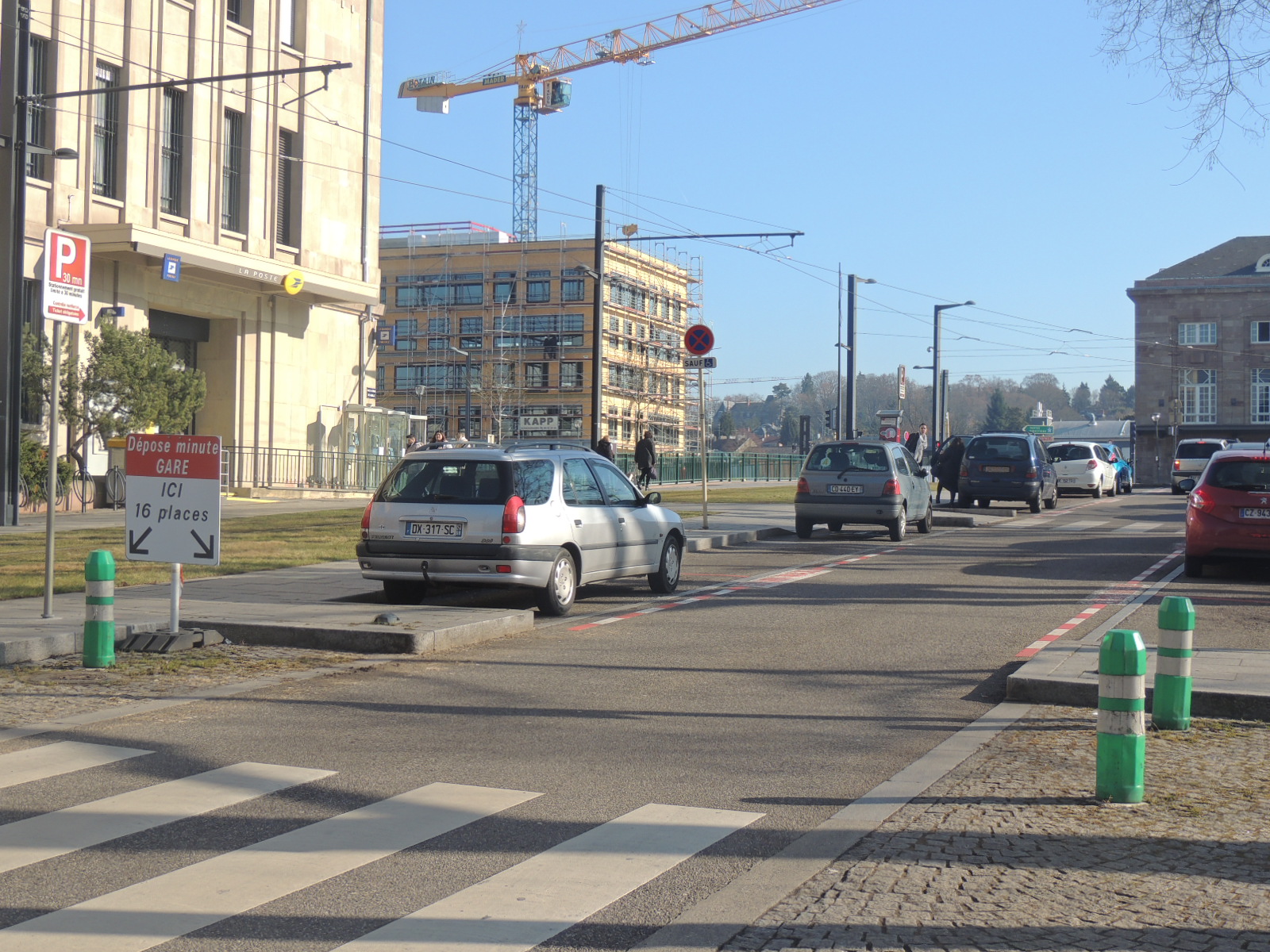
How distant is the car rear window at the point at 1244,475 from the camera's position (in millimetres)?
15578

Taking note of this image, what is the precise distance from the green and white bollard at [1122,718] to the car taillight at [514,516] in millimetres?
6997

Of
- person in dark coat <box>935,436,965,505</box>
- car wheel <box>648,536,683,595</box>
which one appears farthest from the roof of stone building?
car wheel <box>648,536,683,595</box>

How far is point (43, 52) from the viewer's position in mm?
28891

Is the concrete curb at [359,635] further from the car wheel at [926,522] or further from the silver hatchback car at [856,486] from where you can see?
the car wheel at [926,522]

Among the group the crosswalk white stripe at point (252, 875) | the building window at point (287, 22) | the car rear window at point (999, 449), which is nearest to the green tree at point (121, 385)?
the building window at point (287, 22)

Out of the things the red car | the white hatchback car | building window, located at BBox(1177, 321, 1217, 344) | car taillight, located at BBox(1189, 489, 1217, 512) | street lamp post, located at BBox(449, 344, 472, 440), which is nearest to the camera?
the red car

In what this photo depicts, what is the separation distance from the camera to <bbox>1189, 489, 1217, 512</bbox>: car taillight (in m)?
15.8

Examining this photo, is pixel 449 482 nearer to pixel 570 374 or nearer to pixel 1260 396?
pixel 1260 396

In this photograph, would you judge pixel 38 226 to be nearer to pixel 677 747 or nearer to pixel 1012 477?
pixel 1012 477

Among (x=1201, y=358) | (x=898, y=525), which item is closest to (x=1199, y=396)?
(x=1201, y=358)

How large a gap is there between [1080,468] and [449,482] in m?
32.4

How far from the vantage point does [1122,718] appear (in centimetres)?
576

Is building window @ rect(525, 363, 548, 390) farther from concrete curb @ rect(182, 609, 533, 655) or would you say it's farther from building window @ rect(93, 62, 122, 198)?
concrete curb @ rect(182, 609, 533, 655)

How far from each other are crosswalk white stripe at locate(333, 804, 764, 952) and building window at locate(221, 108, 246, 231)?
32631 millimetres
